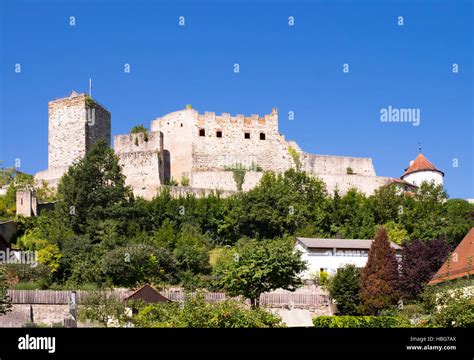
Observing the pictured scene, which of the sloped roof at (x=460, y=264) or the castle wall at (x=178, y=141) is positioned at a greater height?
the castle wall at (x=178, y=141)

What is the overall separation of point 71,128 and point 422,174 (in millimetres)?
23950

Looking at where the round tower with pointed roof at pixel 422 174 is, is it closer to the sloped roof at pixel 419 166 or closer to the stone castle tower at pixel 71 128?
the sloped roof at pixel 419 166

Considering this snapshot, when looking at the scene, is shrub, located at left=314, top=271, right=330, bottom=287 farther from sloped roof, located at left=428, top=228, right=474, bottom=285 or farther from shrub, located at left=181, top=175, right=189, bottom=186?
shrub, located at left=181, top=175, right=189, bottom=186

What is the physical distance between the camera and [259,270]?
34.4 meters

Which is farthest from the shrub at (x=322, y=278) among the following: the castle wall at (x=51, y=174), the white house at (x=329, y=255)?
the castle wall at (x=51, y=174)

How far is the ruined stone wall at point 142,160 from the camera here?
49469mm

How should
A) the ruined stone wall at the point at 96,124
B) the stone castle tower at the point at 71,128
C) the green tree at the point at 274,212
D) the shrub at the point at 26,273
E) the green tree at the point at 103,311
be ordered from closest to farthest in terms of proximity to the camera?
the green tree at the point at 103,311, the shrub at the point at 26,273, the green tree at the point at 274,212, the stone castle tower at the point at 71,128, the ruined stone wall at the point at 96,124

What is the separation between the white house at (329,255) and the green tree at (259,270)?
2.54 metres

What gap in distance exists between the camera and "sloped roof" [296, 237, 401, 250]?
129ft

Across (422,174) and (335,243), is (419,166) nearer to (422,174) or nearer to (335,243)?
(422,174)

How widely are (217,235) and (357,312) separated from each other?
12165mm

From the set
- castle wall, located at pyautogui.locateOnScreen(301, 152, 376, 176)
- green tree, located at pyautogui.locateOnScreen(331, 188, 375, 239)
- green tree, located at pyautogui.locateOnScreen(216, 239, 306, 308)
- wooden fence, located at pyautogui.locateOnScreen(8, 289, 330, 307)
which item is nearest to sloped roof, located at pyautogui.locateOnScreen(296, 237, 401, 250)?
green tree, located at pyautogui.locateOnScreen(331, 188, 375, 239)

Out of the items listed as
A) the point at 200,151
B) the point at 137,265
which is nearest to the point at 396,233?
the point at 137,265
